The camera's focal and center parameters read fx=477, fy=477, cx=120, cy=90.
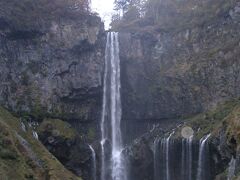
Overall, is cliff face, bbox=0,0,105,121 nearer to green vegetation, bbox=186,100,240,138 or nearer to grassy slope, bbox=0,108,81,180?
grassy slope, bbox=0,108,81,180

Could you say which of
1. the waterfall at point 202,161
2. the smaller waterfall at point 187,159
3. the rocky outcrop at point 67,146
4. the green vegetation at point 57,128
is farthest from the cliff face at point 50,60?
the waterfall at point 202,161

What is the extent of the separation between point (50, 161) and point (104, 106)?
68.2 feet

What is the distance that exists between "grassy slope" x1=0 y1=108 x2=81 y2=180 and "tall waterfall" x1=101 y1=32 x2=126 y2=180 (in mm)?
13904

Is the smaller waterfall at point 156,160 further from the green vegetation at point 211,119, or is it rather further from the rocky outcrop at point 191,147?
the green vegetation at point 211,119

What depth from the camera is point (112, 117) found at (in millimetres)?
69750

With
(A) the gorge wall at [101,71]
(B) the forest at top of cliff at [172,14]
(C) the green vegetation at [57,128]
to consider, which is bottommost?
(C) the green vegetation at [57,128]

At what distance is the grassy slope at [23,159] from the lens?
142 feet

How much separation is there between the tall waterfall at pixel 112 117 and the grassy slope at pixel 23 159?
13.9 metres

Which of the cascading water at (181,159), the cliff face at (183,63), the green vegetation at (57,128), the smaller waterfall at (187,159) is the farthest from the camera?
the cliff face at (183,63)

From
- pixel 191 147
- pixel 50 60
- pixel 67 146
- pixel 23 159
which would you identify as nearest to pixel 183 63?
pixel 191 147

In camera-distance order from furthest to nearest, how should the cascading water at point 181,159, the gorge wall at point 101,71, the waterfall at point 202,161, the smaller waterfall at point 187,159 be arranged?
1. the gorge wall at point 101,71
2. the smaller waterfall at point 187,159
3. the cascading water at point 181,159
4. the waterfall at point 202,161

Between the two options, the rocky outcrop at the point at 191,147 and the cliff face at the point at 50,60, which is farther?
the cliff face at the point at 50,60

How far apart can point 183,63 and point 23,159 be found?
107ft

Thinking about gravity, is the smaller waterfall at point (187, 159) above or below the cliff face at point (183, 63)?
below
